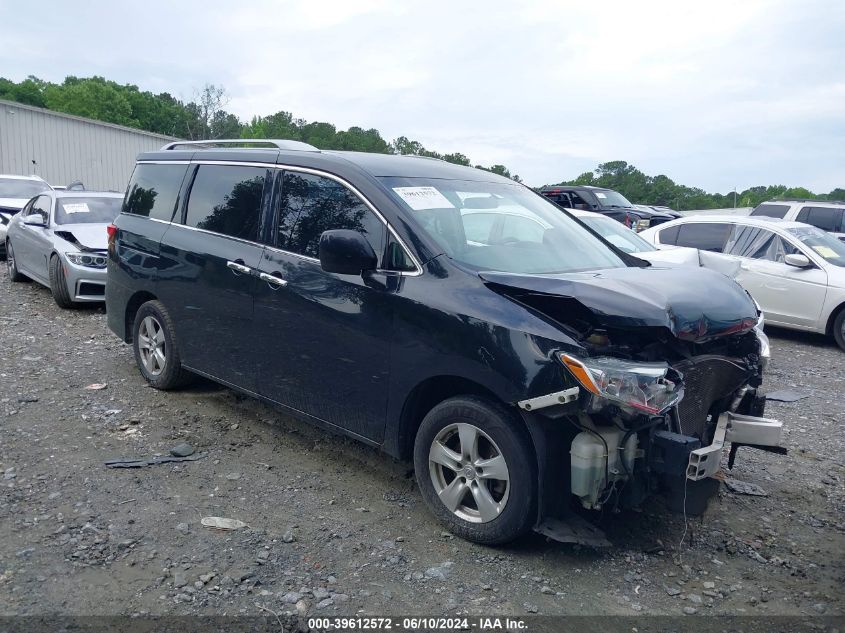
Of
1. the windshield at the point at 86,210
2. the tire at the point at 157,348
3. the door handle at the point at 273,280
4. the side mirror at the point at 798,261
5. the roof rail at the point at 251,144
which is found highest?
the roof rail at the point at 251,144

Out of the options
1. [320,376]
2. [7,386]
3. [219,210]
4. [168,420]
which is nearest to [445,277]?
[320,376]

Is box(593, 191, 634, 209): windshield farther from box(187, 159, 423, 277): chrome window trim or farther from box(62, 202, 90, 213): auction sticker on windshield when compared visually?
box(187, 159, 423, 277): chrome window trim

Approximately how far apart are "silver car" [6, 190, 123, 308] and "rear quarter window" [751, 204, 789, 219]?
43.5 ft

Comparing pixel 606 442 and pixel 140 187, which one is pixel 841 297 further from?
pixel 140 187

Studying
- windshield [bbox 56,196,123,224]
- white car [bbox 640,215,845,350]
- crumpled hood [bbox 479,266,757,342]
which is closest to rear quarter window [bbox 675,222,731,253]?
white car [bbox 640,215,845,350]

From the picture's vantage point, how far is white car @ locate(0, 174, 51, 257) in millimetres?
14328

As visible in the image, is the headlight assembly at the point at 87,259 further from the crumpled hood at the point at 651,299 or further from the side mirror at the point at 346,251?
the crumpled hood at the point at 651,299

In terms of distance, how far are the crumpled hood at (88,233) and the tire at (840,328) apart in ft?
30.2

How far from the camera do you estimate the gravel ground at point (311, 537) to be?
3230 millimetres

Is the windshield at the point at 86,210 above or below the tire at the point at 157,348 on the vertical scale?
above

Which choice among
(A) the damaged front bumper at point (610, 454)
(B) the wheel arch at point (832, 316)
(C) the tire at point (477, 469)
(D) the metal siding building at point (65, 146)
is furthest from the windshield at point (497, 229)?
(D) the metal siding building at point (65, 146)

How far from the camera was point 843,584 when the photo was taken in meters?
3.48

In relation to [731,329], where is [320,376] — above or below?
below

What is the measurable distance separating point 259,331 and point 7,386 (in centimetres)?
280
